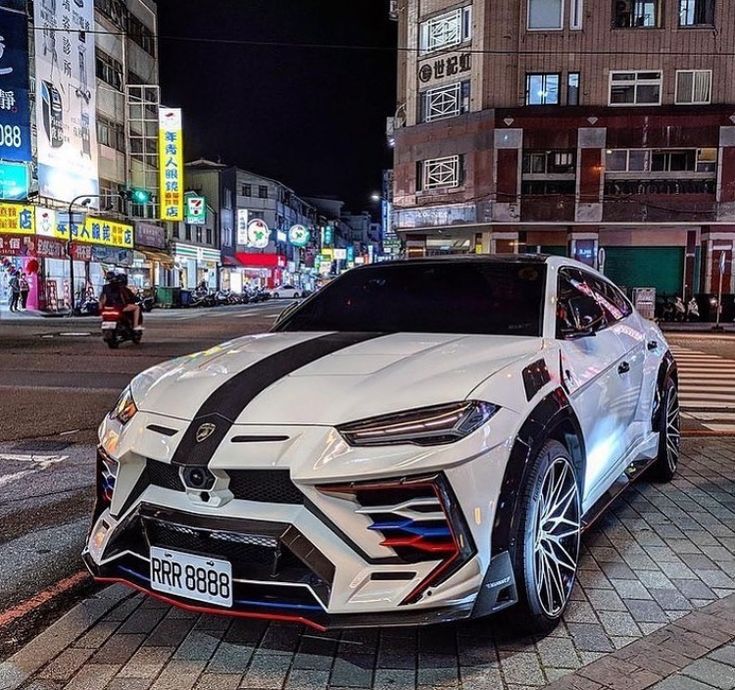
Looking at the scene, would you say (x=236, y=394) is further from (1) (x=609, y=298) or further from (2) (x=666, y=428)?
(2) (x=666, y=428)

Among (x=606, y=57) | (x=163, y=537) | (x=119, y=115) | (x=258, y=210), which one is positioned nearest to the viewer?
(x=163, y=537)

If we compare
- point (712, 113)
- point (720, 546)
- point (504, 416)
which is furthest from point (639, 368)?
point (712, 113)

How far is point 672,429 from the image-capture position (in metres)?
5.38

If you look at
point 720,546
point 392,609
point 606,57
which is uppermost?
point 606,57

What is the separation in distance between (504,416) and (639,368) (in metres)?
2.21

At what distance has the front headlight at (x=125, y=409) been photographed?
9.89 feet

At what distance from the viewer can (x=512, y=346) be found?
3.29 m

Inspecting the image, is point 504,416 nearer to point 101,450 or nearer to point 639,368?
point 101,450

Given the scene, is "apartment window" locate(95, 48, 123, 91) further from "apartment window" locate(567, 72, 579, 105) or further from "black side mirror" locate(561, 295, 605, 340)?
"black side mirror" locate(561, 295, 605, 340)

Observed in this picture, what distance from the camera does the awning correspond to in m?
42.0

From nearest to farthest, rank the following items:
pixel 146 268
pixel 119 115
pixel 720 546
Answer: pixel 720 546 → pixel 119 115 → pixel 146 268

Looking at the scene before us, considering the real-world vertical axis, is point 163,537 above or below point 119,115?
below

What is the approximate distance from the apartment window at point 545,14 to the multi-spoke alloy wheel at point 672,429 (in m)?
26.0

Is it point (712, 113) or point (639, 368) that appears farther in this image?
point (712, 113)
